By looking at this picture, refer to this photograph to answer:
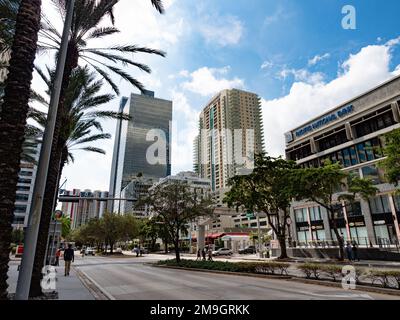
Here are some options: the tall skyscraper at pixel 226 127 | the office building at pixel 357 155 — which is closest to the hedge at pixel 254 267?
the office building at pixel 357 155

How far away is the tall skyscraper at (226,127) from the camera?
68.6m

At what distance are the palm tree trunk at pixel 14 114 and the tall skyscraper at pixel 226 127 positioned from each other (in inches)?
1919

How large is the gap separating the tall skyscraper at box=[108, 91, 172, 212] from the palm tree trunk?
145 feet

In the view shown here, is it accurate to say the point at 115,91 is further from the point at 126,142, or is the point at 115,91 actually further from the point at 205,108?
the point at 126,142

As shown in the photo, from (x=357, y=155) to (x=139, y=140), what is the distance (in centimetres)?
10671

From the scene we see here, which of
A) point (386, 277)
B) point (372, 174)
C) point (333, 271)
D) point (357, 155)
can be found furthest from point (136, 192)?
point (386, 277)

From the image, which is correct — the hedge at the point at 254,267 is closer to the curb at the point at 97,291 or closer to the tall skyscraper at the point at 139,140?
the curb at the point at 97,291

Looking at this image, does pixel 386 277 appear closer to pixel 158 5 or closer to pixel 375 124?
pixel 158 5

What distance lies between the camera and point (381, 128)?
36906 mm

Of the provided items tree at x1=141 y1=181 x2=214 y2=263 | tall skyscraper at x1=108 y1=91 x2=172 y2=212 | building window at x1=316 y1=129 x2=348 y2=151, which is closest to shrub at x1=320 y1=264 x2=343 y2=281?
tree at x1=141 y1=181 x2=214 y2=263

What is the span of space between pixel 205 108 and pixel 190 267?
82.6 meters

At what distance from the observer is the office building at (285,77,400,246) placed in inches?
1375

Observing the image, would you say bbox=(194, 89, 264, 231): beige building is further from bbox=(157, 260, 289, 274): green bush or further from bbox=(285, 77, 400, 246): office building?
bbox=(157, 260, 289, 274): green bush
